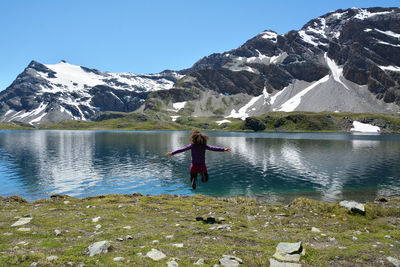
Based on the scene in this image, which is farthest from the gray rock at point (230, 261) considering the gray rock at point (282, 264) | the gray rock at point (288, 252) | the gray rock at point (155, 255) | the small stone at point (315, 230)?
the small stone at point (315, 230)

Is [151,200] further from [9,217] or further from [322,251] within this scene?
[322,251]

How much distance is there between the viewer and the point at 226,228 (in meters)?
16.8

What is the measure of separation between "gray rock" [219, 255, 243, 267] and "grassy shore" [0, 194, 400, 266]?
9.6 inches

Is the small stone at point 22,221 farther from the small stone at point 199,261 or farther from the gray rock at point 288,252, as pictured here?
the gray rock at point 288,252

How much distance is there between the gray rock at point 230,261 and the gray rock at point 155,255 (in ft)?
8.64

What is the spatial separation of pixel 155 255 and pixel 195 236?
4.05 meters

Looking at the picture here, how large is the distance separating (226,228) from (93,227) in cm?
877

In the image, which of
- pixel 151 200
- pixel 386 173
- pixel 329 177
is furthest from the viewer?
pixel 386 173

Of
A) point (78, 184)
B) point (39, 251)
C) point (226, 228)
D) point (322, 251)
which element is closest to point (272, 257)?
point (322, 251)

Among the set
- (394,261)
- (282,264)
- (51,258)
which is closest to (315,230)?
(394,261)

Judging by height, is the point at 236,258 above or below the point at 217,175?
above

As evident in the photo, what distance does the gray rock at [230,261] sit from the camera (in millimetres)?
10594

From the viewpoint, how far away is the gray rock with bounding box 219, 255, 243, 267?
417 inches

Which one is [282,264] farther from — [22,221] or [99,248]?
[22,221]
